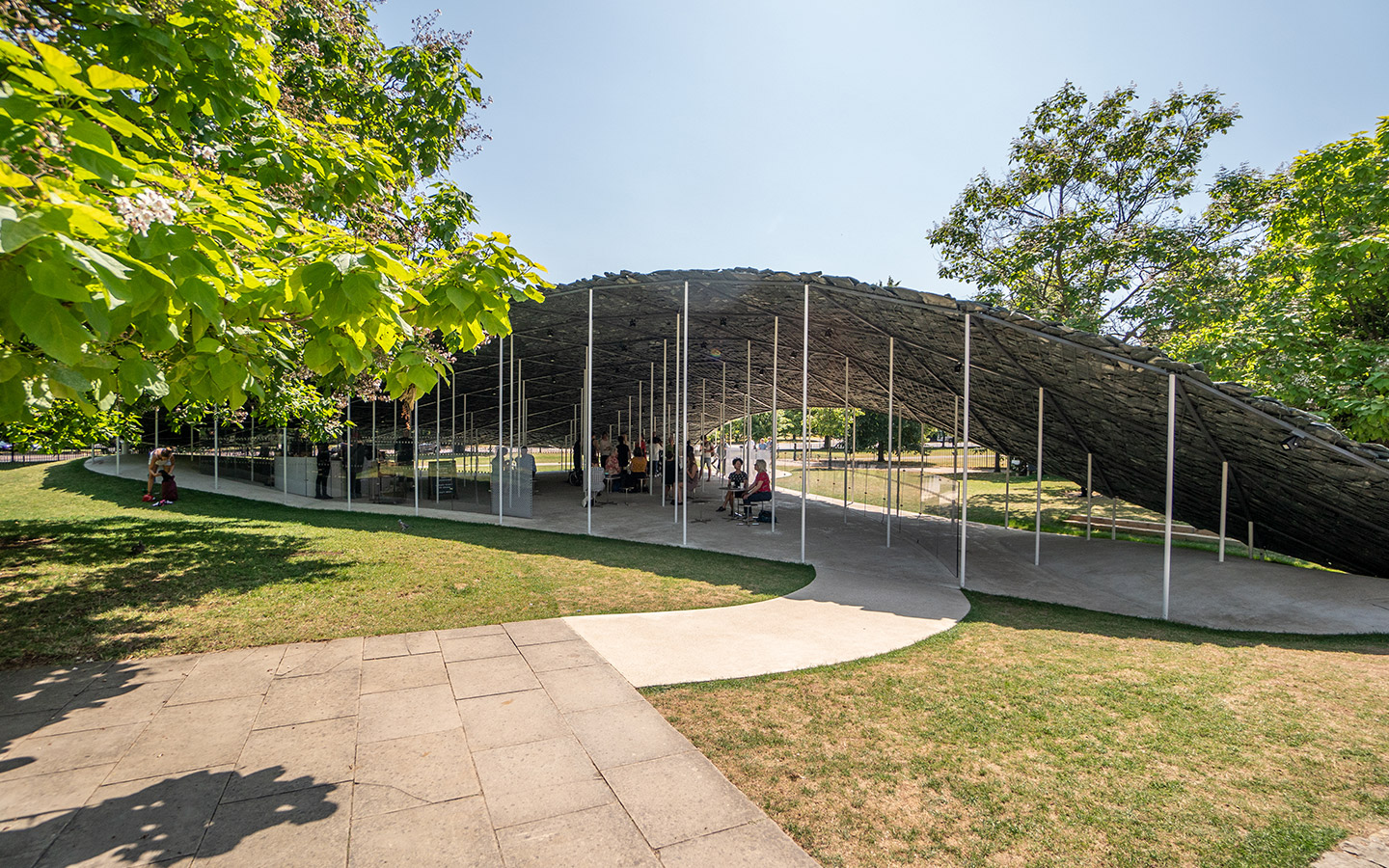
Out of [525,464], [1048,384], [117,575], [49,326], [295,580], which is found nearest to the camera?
[49,326]

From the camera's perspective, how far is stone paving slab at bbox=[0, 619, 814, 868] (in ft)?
8.93

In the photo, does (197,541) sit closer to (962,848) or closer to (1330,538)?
(962,848)

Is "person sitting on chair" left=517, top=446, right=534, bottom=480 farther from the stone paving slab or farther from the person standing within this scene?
the stone paving slab

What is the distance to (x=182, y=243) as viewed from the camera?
7.16ft

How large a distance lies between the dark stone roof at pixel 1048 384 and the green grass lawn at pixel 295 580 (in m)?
5.06

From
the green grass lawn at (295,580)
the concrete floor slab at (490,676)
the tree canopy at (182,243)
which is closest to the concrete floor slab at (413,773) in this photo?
the concrete floor slab at (490,676)

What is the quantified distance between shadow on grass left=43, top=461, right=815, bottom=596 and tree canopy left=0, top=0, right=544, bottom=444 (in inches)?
227

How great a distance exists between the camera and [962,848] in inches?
111

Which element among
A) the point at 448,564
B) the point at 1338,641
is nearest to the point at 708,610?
the point at 448,564

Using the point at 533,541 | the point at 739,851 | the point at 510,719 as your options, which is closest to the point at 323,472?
the point at 533,541

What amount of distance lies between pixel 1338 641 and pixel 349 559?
12808 millimetres

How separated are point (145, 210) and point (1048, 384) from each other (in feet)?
38.5

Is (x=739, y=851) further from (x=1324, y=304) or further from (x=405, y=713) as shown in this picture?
(x=1324, y=304)

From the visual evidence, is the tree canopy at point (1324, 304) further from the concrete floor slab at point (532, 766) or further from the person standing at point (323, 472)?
the person standing at point (323, 472)
